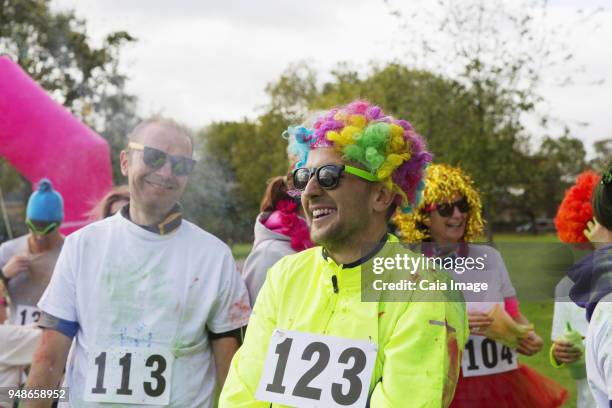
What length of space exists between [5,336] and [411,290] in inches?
123

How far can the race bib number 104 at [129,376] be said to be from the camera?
340 centimetres

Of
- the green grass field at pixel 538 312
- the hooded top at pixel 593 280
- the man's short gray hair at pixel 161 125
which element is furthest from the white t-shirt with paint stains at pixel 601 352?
the man's short gray hair at pixel 161 125

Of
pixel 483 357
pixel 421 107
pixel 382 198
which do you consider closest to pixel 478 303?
pixel 483 357

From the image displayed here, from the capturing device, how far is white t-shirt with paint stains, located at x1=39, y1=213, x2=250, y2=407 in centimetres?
346

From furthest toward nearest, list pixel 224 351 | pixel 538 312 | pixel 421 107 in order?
pixel 421 107 < pixel 538 312 < pixel 224 351

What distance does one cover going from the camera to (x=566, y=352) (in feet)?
13.5

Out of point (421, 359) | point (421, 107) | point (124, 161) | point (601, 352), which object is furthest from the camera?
point (421, 107)

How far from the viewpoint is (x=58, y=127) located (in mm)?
8625

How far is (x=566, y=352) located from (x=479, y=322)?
49cm

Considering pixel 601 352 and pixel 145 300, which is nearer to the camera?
pixel 601 352

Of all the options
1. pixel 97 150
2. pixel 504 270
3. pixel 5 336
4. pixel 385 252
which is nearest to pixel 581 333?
pixel 504 270

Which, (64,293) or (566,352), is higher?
(64,293)

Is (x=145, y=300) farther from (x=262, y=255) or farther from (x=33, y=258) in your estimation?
(x=33, y=258)

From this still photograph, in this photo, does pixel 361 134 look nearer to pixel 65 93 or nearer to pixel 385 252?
pixel 385 252
